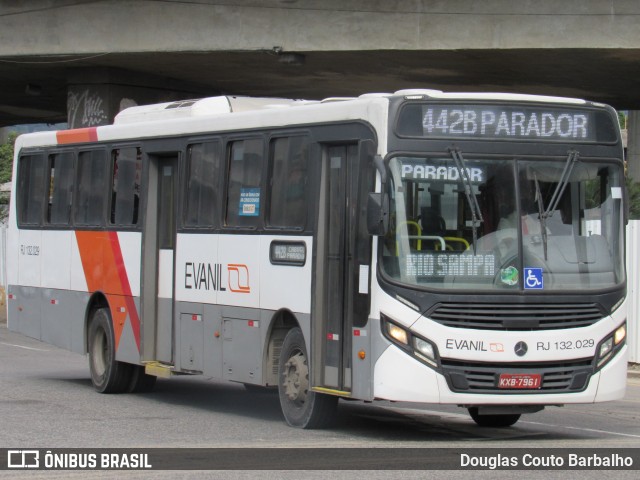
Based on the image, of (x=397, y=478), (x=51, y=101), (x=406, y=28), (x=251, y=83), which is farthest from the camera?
(x=51, y=101)

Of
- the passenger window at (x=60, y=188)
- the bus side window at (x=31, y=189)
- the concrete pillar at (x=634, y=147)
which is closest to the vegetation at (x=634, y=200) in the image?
the concrete pillar at (x=634, y=147)

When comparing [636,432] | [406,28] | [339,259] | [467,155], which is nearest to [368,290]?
[339,259]

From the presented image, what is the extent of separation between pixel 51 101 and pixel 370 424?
26479 mm

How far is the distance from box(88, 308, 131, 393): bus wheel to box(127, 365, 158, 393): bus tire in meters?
0.06

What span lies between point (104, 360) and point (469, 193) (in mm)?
6846

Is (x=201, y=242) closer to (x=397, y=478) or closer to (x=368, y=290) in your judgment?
(x=368, y=290)

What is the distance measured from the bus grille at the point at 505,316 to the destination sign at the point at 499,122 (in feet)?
5.11

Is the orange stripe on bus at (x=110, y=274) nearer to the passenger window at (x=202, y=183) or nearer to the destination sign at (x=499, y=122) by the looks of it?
the passenger window at (x=202, y=183)

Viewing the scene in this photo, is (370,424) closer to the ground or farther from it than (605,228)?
closer to the ground

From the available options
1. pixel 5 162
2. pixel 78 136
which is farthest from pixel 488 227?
pixel 5 162

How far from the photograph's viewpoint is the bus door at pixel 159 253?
15.2 m

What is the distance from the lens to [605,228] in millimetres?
11906

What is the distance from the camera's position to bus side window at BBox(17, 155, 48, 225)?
18.2 metres

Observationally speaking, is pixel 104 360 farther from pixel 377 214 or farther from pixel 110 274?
pixel 377 214
